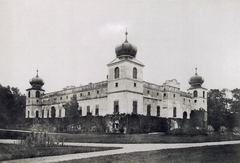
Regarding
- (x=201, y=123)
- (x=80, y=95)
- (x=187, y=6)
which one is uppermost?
(x=187, y=6)

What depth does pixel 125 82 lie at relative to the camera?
97.5 feet

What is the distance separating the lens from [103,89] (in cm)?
3391

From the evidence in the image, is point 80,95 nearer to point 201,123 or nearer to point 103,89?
point 103,89

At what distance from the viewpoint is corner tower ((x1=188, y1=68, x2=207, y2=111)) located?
43.2m

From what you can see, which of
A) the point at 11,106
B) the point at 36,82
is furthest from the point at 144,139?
the point at 36,82

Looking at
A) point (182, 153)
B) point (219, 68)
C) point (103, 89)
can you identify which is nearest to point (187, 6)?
point (219, 68)

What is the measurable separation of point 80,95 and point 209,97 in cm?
2634

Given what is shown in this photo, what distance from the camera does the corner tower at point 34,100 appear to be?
44.9m

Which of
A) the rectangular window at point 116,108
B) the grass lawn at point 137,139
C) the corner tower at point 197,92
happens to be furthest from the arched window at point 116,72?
the corner tower at point 197,92

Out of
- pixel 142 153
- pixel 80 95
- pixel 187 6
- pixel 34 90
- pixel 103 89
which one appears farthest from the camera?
pixel 34 90

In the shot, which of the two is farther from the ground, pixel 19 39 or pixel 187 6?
pixel 187 6

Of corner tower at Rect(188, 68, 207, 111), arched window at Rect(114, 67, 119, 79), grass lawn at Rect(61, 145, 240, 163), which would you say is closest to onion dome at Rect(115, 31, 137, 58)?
arched window at Rect(114, 67, 119, 79)

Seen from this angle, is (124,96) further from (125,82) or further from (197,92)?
(197,92)

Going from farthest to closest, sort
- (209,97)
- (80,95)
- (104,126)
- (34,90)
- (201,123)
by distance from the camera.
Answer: (209,97), (34,90), (201,123), (80,95), (104,126)
